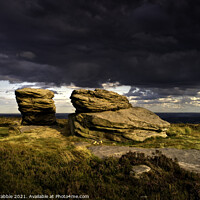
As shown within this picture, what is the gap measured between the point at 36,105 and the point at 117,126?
15396 mm

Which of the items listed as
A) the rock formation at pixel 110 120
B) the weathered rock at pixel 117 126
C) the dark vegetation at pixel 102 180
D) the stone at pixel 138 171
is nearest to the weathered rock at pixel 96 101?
the rock formation at pixel 110 120

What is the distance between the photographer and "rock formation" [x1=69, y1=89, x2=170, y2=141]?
1666cm

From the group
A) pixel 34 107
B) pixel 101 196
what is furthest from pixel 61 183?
pixel 34 107

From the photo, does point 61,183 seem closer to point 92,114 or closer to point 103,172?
point 103,172

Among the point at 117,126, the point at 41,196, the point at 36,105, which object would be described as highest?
the point at 36,105

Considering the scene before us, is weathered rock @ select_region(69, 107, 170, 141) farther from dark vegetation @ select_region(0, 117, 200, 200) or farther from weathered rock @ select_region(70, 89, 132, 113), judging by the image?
dark vegetation @ select_region(0, 117, 200, 200)

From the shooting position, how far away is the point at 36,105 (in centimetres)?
2538

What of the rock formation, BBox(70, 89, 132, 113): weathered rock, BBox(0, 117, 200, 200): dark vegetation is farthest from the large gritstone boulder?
BBox(0, 117, 200, 200): dark vegetation

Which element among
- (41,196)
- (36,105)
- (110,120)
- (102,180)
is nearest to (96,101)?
(110,120)

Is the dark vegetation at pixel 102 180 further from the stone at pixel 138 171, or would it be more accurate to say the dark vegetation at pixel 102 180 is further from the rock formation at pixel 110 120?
the rock formation at pixel 110 120

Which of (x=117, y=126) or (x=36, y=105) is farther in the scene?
(x=36, y=105)

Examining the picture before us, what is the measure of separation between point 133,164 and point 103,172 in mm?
1927

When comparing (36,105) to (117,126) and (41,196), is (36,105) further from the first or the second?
(41,196)

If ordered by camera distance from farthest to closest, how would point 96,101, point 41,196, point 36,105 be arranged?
point 36,105, point 96,101, point 41,196
